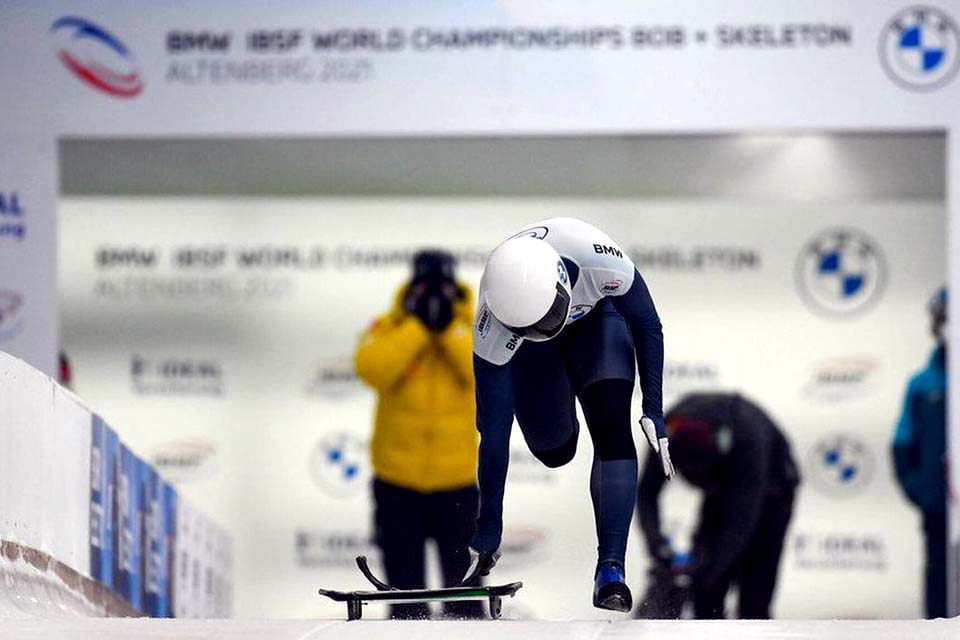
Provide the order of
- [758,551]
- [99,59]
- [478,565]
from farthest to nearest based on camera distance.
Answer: [99,59], [758,551], [478,565]

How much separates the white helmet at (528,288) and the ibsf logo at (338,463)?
15.9ft

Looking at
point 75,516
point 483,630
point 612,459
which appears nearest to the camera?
point 483,630

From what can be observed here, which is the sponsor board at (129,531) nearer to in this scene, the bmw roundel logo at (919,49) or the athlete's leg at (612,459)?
the athlete's leg at (612,459)

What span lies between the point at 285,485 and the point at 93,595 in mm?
3458

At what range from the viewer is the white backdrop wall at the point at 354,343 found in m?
9.23

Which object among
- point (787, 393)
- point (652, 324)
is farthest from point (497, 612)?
point (787, 393)

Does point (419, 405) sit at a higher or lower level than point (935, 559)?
higher

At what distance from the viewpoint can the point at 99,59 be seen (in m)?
9.24

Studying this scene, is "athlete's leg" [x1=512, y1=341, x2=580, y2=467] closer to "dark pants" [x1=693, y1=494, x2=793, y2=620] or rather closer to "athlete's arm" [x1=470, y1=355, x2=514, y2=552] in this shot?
"athlete's arm" [x1=470, y1=355, x2=514, y2=552]

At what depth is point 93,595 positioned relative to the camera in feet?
20.1

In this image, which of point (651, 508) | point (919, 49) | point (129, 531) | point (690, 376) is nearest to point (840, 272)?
point (690, 376)

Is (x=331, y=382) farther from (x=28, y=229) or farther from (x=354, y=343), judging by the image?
(x=28, y=229)

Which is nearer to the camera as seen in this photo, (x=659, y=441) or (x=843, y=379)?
(x=659, y=441)

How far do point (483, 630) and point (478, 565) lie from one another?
2.06 feet
